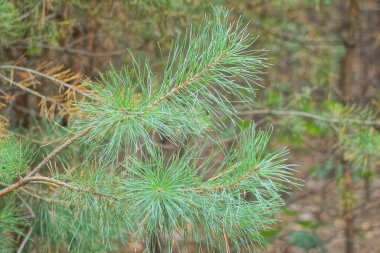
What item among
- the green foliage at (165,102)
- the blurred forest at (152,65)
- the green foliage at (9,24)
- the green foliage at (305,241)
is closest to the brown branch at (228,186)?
the green foliage at (165,102)

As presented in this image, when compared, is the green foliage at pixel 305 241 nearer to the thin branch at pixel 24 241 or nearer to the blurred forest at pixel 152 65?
the blurred forest at pixel 152 65

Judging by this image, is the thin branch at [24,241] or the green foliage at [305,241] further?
the green foliage at [305,241]

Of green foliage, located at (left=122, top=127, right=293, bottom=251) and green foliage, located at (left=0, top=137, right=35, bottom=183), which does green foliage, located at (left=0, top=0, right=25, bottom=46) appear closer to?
green foliage, located at (left=0, top=137, right=35, bottom=183)

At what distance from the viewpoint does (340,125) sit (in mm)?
3539

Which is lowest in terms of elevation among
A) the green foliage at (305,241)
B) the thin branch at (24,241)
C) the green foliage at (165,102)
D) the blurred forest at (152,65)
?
the green foliage at (305,241)

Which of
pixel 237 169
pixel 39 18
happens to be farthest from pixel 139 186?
pixel 39 18

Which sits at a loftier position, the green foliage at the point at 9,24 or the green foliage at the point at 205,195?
the green foliage at the point at 9,24

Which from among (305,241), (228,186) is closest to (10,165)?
(228,186)

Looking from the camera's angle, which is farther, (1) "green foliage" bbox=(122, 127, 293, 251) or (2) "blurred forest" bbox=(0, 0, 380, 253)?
→ (2) "blurred forest" bbox=(0, 0, 380, 253)

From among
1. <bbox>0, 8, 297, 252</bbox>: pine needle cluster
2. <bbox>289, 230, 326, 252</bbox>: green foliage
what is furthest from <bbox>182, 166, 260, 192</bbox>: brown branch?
<bbox>289, 230, 326, 252</bbox>: green foliage

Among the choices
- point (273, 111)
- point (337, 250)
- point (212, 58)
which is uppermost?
point (212, 58)

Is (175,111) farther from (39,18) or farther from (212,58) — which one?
(39,18)

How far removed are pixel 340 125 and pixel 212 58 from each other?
193 centimetres

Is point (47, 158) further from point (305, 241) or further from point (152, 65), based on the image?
point (305, 241)
